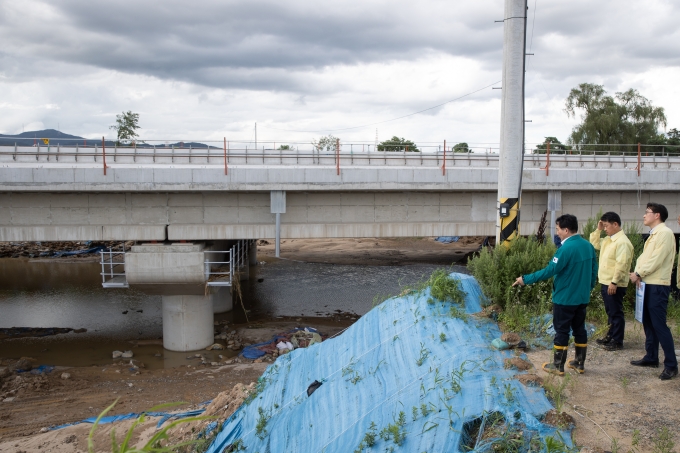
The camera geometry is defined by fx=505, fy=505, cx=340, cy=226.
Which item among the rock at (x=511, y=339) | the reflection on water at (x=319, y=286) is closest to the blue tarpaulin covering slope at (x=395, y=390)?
the rock at (x=511, y=339)

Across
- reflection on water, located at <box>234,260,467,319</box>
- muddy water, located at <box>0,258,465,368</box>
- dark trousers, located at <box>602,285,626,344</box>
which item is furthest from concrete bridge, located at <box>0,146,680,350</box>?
dark trousers, located at <box>602,285,626,344</box>

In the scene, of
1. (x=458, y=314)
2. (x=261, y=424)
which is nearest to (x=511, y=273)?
(x=458, y=314)

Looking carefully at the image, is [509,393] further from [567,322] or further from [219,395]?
[219,395]

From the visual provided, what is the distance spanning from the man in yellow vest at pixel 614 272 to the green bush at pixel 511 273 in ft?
3.14

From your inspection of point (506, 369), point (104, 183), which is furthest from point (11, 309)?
point (506, 369)

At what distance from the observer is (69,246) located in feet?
105

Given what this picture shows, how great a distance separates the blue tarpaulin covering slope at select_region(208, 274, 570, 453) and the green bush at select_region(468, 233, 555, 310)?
29 centimetres

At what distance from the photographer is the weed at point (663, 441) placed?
12.6 feet

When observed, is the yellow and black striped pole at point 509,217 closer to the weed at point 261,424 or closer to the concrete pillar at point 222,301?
the weed at point 261,424

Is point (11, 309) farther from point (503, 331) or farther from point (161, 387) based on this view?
point (503, 331)

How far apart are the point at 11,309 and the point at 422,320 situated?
1848cm

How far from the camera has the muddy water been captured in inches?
568

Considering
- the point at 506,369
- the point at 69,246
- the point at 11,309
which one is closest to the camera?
the point at 506,369

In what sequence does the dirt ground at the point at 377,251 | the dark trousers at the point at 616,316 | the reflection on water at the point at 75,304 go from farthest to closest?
the dirt ground at the point at 377,251
the reflection on water at the point at 75,304
the dark trousers at the point at 616,316
